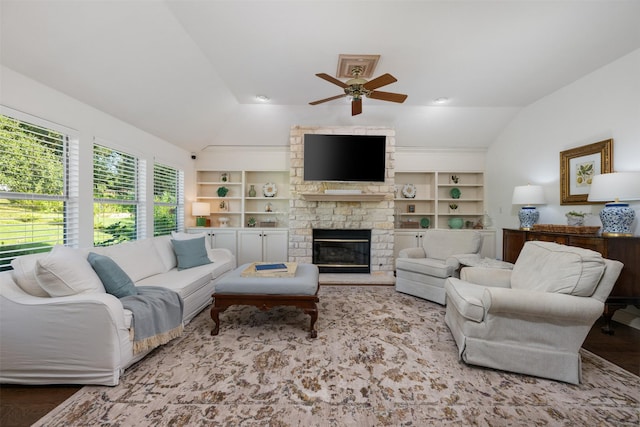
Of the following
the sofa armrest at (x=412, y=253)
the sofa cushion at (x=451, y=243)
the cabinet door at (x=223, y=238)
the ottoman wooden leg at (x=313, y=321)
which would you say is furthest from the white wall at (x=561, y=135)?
the cabinet door at (x=223, y=238)

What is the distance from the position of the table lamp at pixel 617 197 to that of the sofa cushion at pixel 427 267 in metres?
1.54

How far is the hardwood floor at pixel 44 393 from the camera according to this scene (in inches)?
58.5

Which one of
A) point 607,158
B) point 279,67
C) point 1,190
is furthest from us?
point 279,67

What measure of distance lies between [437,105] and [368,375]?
4.30m

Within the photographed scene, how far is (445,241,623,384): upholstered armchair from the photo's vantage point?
5.85 ft

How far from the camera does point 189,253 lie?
3.48 metres

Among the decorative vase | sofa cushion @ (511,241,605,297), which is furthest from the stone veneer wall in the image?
sofa cushion @ (511,241,605,297)

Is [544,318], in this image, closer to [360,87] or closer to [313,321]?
[313,321]

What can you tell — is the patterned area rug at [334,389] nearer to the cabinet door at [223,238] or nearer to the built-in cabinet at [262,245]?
the built-in cabinet at [262,245]

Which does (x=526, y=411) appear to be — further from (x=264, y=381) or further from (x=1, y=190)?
(x=1, y=190)

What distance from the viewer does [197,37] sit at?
9.02 ft

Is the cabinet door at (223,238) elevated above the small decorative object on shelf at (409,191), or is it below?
below

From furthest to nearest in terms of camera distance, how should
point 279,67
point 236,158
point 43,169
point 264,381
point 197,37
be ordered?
point 236,158 < point 279,67 < point 197,37 < point 43,169 < point 264,381

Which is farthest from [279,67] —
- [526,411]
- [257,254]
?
[526,411]
